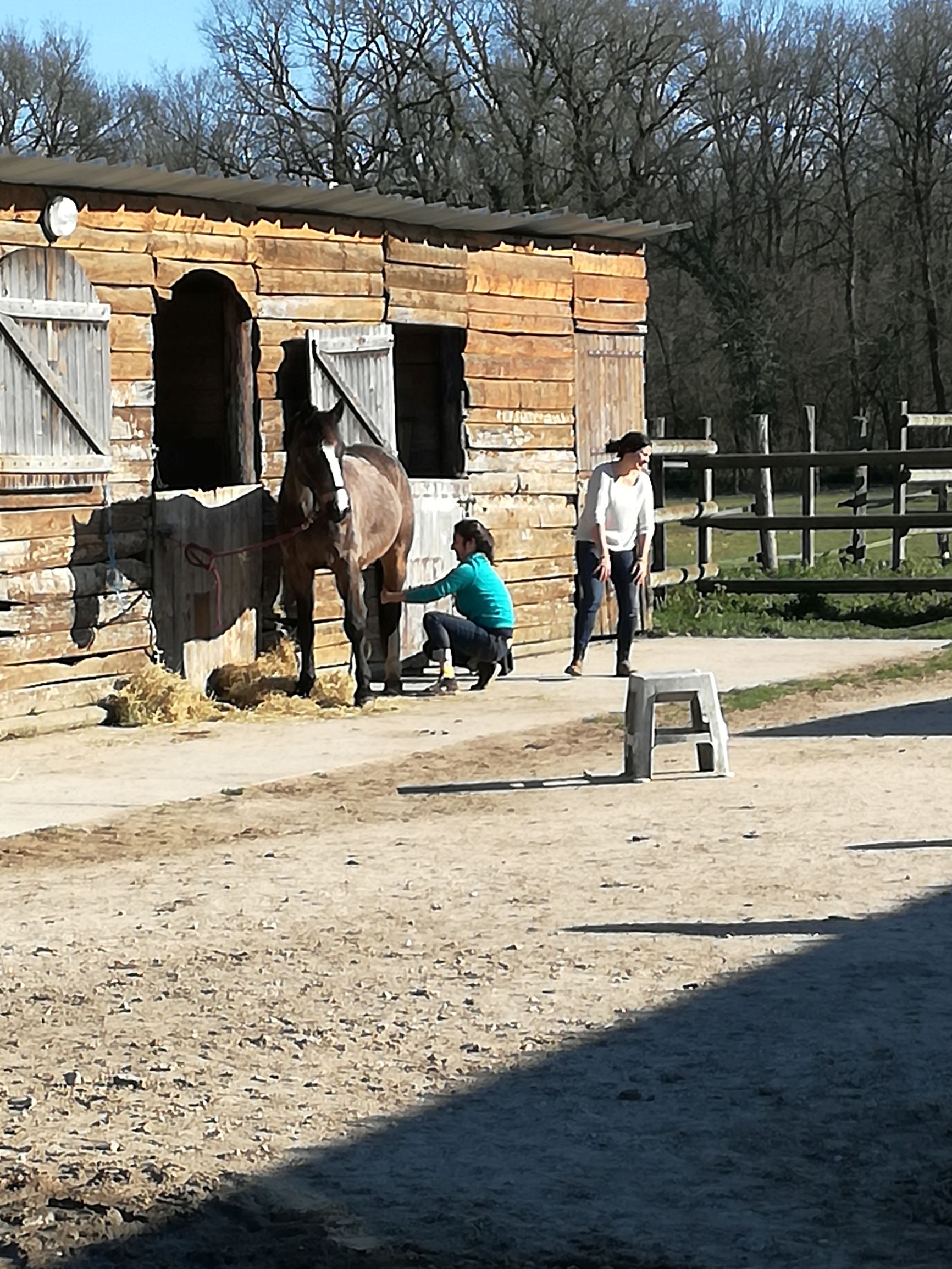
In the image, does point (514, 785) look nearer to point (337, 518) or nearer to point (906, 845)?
point (906, 845)

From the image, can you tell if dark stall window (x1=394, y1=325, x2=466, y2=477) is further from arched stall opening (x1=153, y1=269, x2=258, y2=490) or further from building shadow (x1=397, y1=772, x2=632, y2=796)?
building shadow (x1=397, y1=772, x2=632, y2=796)

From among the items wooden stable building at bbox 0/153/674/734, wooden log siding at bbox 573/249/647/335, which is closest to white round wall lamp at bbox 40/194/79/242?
wooden stable building at bbox 0/153/674/734

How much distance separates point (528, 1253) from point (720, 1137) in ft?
2.72

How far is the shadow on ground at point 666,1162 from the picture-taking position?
4102 mm

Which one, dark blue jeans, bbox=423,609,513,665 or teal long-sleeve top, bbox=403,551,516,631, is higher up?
teal long-sleeve top, bbox=403,551,516,631

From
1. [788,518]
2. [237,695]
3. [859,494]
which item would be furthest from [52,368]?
[859,494]

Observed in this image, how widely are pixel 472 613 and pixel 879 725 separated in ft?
12.0

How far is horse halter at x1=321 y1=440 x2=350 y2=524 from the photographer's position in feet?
44.4

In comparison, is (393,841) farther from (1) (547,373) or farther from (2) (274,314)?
(1) (547,373)

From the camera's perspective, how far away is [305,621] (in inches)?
556

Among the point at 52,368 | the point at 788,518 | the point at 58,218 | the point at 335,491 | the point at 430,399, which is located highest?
the point at 58,218

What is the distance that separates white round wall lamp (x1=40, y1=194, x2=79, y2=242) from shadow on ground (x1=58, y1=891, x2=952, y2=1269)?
27.4 feet

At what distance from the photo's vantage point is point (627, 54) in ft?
172

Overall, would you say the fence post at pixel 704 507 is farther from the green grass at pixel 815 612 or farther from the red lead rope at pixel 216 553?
the red lead rope at pixel 216 553
